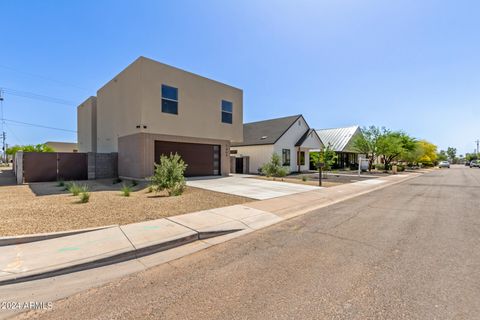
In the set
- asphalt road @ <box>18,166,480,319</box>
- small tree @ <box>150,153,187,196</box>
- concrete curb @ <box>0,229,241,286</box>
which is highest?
small tree @ <box>150,153,187,196</box>

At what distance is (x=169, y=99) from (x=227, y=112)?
525 cm

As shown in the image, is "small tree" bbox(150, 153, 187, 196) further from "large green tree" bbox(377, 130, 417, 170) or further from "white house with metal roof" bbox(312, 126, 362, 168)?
"large green tree" bbox(377, 130, 417, 170)

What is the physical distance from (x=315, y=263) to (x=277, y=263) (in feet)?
2.15

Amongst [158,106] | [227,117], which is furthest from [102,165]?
[227,117]

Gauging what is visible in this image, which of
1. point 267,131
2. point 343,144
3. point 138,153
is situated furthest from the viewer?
point 343,144

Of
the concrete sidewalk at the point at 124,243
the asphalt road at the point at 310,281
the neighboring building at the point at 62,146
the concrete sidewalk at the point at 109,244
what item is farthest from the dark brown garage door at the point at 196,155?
the neighboring building at the point at 62,146

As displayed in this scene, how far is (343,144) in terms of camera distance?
115ft

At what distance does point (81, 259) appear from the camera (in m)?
3.72

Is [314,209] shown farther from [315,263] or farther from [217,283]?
[217,283]

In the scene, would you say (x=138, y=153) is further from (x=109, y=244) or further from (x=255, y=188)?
(x=109, y=244)

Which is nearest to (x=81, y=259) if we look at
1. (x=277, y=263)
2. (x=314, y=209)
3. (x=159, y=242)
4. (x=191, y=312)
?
Result: (x=159, y=242)

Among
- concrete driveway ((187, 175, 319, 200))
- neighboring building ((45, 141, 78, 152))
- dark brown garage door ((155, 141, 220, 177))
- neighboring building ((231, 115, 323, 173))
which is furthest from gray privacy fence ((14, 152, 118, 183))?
neighboring building ((45, 141, 78, 152))

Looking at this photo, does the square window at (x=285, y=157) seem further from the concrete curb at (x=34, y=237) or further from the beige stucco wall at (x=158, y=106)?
the concrete curb at (x=34, y=237)

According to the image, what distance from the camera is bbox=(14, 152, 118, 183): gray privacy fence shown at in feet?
45.4
